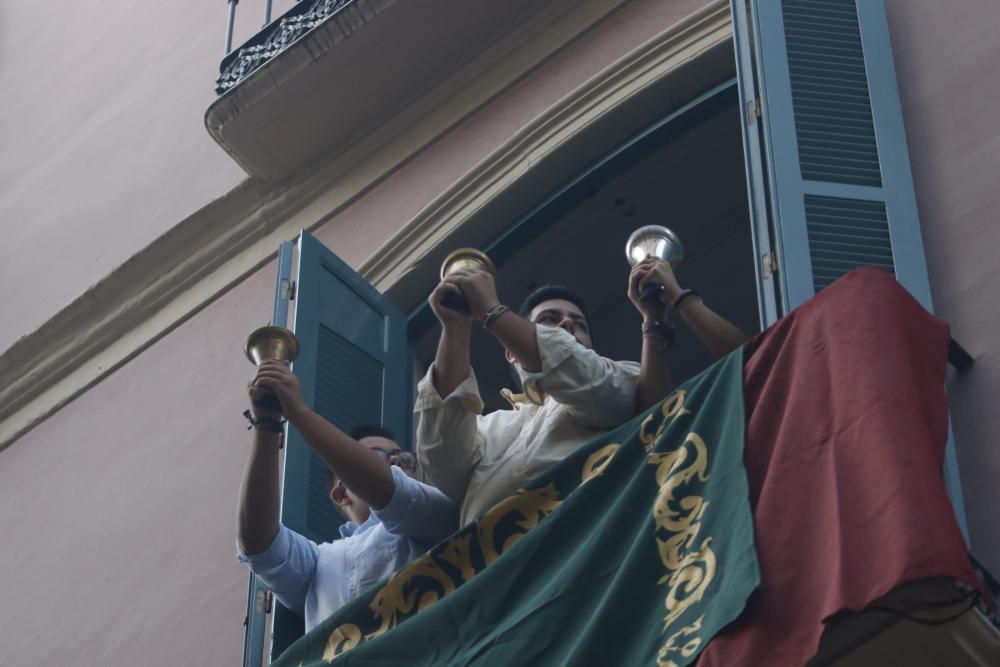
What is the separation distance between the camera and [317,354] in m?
7.41

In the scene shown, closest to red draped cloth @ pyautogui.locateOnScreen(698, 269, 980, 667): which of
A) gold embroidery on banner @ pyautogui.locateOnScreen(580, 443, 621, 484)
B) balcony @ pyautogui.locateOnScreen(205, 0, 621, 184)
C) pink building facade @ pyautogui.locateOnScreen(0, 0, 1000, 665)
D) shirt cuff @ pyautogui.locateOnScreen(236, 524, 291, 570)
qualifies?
gold embroidery on banner @ pyautogui.locateOnScreen(580, 443, 621, 484)

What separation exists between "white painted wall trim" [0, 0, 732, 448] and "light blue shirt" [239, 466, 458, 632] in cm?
199

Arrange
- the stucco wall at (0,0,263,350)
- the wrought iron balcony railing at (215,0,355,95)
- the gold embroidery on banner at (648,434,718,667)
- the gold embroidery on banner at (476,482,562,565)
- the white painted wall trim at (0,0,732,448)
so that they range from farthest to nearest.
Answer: the stucco wall at (0,0,263,350) < the wrought iron balcony railing at (215,0,355,95) < the white painted wall trim at (0,0,732,448) < the gold embroidery on banner at (476,482,562,565) < the gold embroidery on banner at (648,434,718,667)

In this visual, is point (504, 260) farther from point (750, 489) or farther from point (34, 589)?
point (750, 489)

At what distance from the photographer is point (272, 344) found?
634 centimetres

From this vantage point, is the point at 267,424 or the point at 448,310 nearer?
the point at 448,310

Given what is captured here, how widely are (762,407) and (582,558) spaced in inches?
23.8

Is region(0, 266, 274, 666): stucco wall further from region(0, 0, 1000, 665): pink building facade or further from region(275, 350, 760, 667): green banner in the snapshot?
region(275, 350, 760, 667): green banner

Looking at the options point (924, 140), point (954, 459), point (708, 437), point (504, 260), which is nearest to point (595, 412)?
point (708, 437)

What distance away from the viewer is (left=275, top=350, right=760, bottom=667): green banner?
484 cm

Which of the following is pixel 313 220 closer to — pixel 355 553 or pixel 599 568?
pixel 355 553

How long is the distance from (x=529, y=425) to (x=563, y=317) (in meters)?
0.35

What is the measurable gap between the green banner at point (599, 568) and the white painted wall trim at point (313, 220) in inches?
101

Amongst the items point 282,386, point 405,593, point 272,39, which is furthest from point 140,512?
point 405,593
